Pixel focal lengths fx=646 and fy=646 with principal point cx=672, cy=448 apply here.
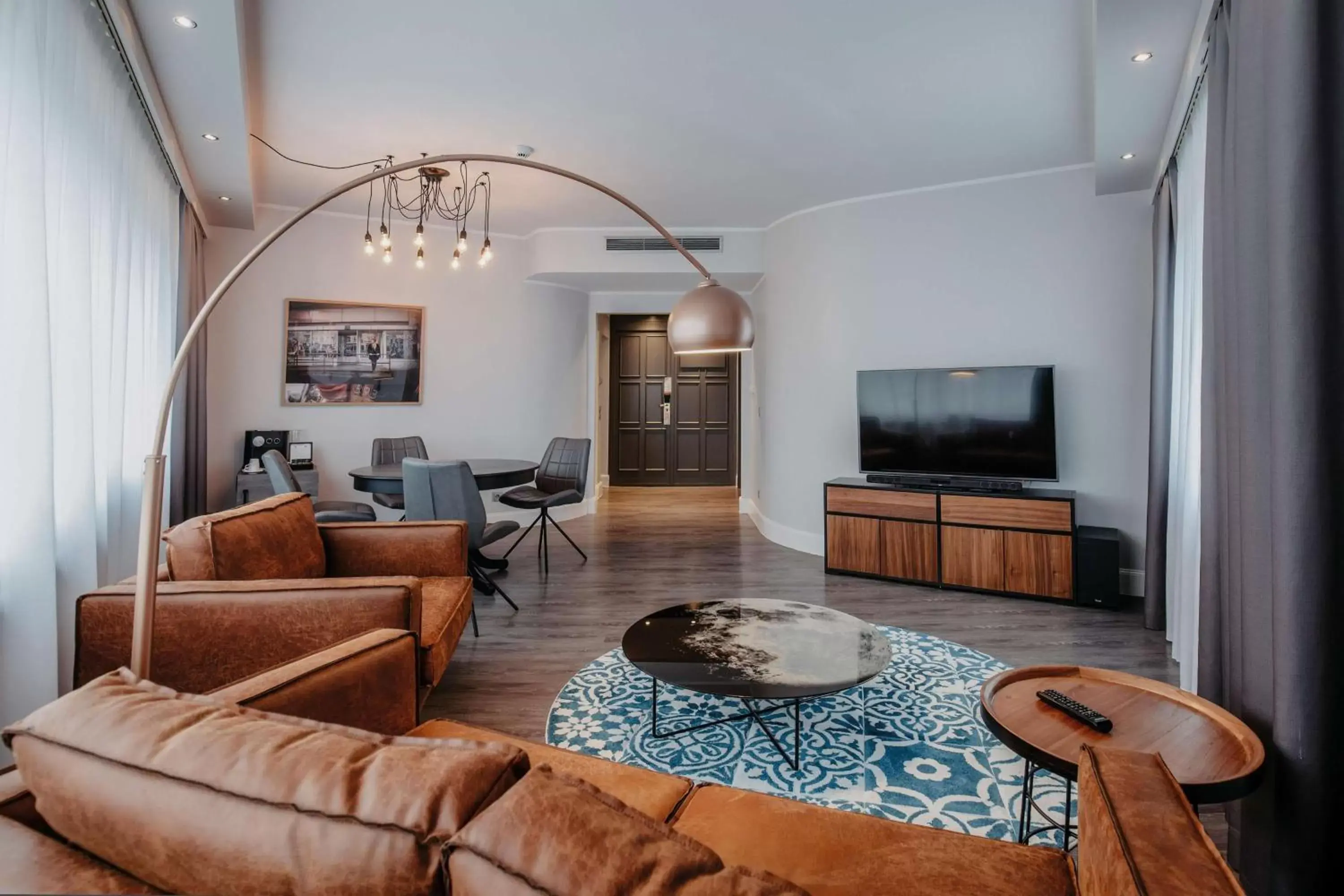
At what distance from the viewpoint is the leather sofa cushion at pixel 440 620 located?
2.14 metres

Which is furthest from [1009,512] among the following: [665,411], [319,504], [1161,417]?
[665,411]

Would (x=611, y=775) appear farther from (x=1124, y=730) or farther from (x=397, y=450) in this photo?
(x=397, y=450)

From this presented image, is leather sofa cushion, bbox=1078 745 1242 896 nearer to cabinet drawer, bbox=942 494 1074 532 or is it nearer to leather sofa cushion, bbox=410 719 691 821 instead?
leather sofa cushion, bbox=410 719 691 821

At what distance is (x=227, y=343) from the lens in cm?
527

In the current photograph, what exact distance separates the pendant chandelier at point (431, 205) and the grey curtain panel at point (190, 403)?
112 cm

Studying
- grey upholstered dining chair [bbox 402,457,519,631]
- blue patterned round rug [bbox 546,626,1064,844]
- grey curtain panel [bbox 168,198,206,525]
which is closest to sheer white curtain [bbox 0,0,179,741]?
grey curtain panel [bbox 168,198,206,525]

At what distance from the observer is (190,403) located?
14.8ft

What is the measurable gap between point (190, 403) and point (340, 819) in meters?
5.03

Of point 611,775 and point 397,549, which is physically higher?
A: point 397,549

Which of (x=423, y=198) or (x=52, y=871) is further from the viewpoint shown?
(x=423, y=198)

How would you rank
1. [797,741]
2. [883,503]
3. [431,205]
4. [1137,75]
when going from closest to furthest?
1. [797,741]
2. [1137,75]
3. [883,503]
4. [431,205]

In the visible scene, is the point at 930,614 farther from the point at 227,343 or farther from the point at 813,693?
the point at 227,343

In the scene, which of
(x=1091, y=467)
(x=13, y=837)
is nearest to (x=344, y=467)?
(x=13, y=837)

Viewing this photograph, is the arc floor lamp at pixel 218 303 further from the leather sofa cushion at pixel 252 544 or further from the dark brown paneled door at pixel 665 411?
the dark brown paneled door at pixel 665 411
